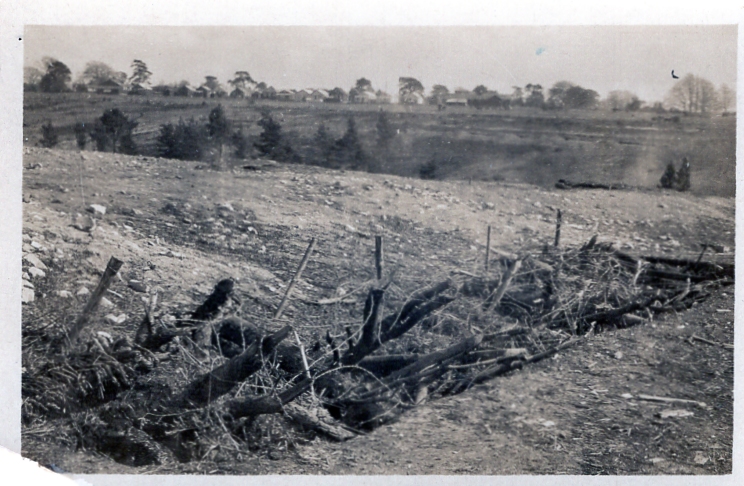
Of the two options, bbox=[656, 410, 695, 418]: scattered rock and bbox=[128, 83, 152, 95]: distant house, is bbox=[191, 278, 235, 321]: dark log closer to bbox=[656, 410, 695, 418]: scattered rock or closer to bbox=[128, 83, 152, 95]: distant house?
bbox=[128, 83, 152, 95]: distant house

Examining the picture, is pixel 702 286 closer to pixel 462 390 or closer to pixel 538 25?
pixel 462 390

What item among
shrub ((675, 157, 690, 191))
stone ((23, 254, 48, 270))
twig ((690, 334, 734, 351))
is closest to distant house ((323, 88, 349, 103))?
stone ((23, 254, 48, 270))

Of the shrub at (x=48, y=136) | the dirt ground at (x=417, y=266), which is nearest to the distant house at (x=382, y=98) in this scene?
the dirt ground at (x=417, y=266)

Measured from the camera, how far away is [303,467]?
10.7ft

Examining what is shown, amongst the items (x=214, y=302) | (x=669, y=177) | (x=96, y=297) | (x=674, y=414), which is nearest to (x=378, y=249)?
(x=214, y=302)

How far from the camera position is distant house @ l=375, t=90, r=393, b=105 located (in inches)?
134

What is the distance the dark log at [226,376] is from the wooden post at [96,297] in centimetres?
70

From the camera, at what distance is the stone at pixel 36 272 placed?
331cm

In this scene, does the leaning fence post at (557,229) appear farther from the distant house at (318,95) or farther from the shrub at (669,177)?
the distant house at (318,95)

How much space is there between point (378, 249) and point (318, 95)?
3.14 feet

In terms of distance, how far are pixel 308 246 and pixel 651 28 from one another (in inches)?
92.6

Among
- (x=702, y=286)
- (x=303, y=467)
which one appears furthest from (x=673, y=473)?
(x=303, y=467)

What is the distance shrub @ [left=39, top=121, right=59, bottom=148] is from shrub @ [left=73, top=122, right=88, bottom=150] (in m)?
0.11

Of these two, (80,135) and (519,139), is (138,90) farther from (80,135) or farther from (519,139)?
(519,139)
